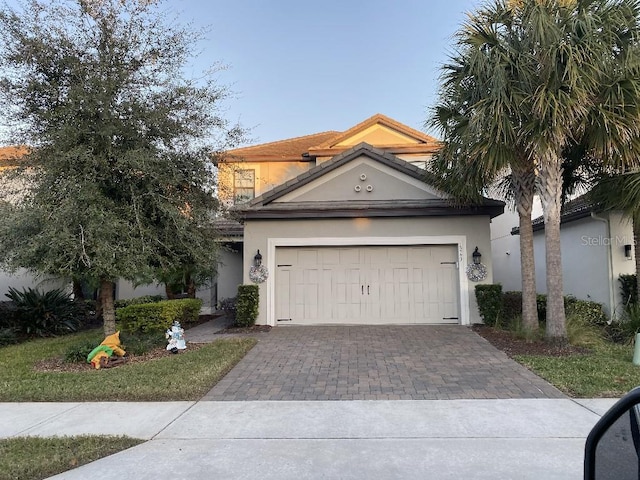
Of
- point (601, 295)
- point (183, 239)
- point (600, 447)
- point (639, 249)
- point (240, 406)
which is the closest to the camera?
point (600, 447)

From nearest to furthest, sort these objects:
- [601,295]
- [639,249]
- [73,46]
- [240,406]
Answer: [240,406] < [73,46] < [639,249] < [601,295]

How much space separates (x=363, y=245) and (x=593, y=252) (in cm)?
646

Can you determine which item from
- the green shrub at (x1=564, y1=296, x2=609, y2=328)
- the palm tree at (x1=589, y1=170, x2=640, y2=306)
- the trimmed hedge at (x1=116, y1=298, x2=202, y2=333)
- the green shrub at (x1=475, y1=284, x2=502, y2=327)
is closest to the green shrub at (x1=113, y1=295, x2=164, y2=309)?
the trimmed hedge at (x1=116, y1=298, x2=202, y2=333)

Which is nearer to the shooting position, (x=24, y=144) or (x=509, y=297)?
(x=24, y=144)

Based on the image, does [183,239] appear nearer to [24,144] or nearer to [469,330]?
[24,144]

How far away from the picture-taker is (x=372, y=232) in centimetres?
1267

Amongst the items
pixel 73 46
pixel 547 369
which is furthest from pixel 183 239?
pixel 547 369

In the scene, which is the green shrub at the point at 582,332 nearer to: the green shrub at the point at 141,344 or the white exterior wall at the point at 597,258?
the white exterior wall at the point at 597,258

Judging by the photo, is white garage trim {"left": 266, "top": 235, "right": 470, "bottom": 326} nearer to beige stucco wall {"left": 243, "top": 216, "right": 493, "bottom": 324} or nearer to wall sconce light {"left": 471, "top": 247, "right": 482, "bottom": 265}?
beige stucco wall {"left": 243, "top": 216, "right": 493, "bottom": 324}

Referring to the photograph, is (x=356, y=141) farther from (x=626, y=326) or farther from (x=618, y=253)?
(x=626, y=326)

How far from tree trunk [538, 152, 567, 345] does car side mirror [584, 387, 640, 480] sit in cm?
794

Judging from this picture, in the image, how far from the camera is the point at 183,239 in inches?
365

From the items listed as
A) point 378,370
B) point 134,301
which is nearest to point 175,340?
point 378,370

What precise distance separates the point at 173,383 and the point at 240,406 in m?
1.54
